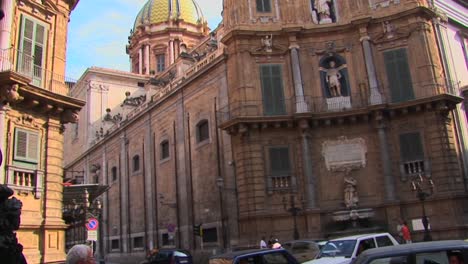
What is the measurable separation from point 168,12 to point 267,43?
1531 inches

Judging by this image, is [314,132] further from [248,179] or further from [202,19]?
[202,19]

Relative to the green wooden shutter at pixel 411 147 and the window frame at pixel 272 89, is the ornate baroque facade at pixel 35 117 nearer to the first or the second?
the window frame at pixel 272 89

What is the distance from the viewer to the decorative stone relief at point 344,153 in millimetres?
24281

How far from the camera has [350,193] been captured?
23500 mm

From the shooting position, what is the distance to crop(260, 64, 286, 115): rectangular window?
25.3 metres

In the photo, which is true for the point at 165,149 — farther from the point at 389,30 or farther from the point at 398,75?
the point at 389,30

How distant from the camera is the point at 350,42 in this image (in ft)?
85.3

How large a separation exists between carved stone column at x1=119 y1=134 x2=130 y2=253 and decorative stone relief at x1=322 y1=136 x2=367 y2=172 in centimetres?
2121

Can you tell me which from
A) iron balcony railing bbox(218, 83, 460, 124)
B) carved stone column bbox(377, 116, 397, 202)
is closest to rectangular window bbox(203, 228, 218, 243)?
iron balcony railing bbox(218, 83, 460, 124)

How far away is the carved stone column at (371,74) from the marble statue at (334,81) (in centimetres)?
160

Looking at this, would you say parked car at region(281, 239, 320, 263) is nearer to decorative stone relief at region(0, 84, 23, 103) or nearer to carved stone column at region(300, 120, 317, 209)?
carved stone column at region(300, 120, 317, 209)

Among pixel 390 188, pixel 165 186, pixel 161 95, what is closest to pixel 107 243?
pixel 165 186

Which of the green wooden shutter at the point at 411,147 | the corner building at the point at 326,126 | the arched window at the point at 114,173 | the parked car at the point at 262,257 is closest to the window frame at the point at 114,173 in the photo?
the arched window at the point at 114,173

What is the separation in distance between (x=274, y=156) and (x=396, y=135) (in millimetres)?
6289
